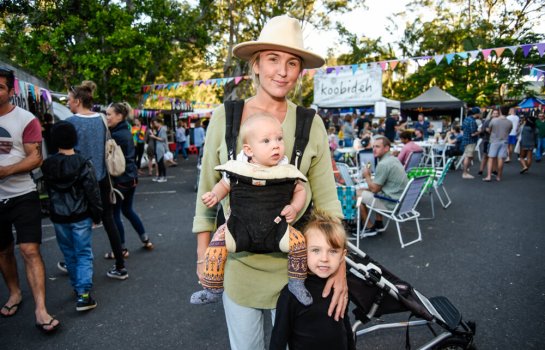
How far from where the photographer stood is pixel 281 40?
4.86 ft

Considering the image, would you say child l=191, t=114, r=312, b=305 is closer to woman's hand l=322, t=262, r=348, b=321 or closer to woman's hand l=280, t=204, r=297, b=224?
woman's hand l=280, t=204, r=297, b=224

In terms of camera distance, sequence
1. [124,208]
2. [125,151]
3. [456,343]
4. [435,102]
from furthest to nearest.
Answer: [435,102] < [124,208] < [125,151] < [456,343]

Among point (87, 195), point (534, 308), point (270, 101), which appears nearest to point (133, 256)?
point (87, 195)

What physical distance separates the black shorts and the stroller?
262 cm

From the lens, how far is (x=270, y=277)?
151cm

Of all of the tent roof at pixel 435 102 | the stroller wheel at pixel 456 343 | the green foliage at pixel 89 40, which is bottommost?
the stroller wheel at pixel 456 343

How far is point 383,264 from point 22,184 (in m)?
3.95

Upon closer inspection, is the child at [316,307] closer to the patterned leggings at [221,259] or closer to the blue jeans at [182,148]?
the patterned leggings at [221,259]

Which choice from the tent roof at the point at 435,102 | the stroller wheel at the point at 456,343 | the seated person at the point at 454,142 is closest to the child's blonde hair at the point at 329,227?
the stroller wheel at the point at 456,343

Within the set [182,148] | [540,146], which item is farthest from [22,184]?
[540,146]

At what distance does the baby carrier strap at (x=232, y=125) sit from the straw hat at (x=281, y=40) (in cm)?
27

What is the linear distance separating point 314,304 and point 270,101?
0.94 metres

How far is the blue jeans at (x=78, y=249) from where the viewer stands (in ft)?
10.9

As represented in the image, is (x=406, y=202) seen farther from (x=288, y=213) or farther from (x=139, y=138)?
(x=139, y=138)
